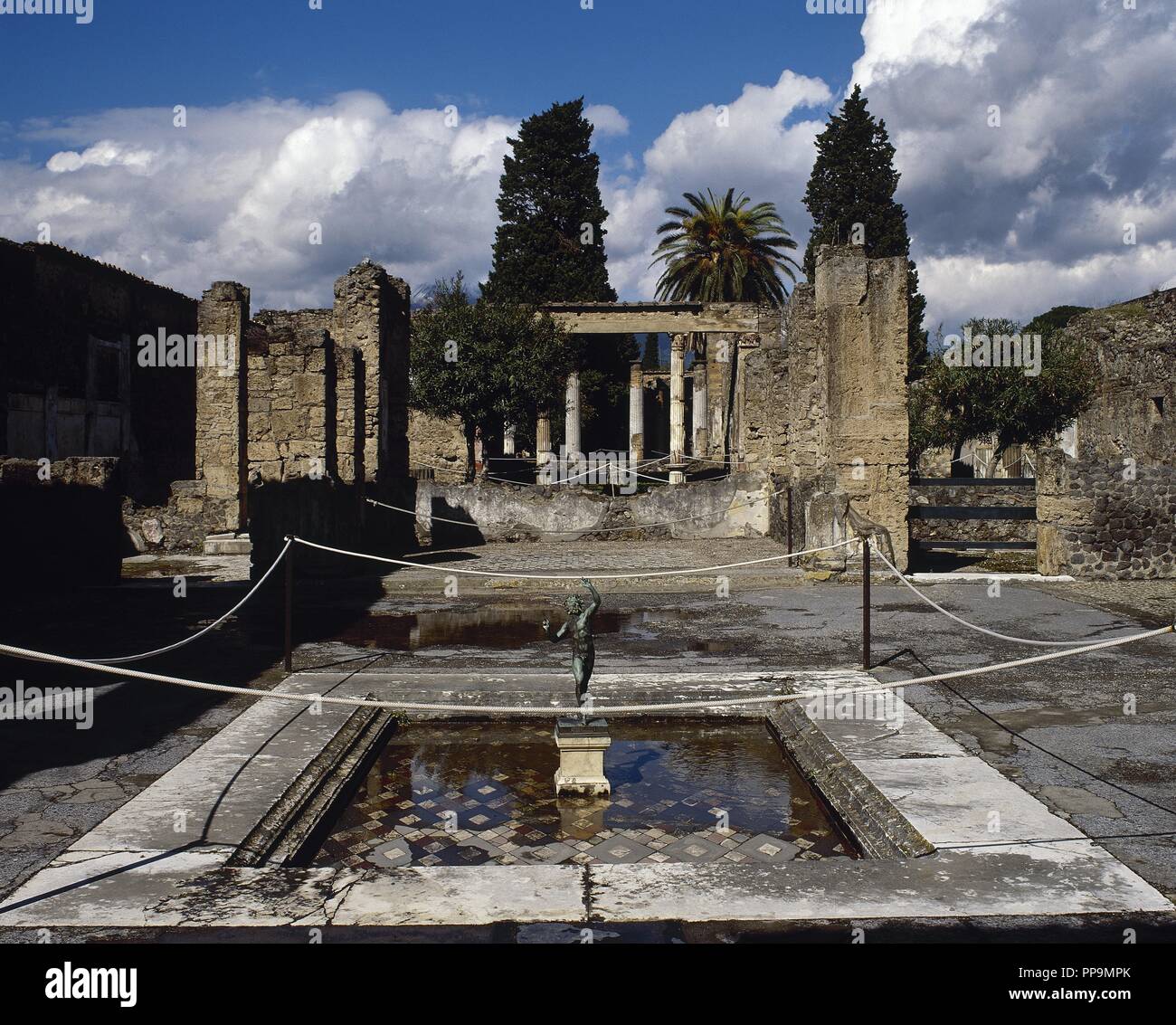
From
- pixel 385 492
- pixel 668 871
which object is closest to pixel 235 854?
pixel 668 871

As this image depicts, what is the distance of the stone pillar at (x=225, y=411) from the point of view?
1681cm

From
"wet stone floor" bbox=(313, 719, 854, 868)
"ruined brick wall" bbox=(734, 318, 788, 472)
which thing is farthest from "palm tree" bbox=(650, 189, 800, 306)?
"wet stone floor" bbox=(313, 719, 854, 868)

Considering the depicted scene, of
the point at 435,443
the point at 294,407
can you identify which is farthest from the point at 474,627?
the point at 435,443

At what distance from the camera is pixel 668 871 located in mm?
4207

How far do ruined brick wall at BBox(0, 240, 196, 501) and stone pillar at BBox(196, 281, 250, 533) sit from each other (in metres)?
7.64

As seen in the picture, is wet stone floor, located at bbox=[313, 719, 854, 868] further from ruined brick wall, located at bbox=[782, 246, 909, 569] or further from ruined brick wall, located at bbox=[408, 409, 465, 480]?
ruined brick wall, located at bbox=[408, 409, 465, 480]

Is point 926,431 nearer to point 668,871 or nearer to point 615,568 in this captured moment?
point 615,568

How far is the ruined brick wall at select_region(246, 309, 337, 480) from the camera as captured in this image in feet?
48.6

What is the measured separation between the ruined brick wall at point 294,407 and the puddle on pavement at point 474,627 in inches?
167

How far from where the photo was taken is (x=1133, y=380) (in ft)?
83.4

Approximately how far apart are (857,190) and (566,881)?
35.3m

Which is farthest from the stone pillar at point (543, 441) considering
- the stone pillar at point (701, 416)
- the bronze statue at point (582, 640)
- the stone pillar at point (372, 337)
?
the bronze statue at point (582, 640)
